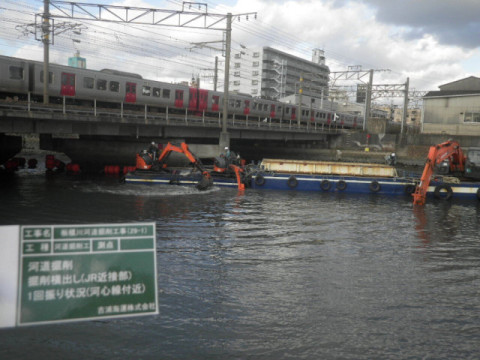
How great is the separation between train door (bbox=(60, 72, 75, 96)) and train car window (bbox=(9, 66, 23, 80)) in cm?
291

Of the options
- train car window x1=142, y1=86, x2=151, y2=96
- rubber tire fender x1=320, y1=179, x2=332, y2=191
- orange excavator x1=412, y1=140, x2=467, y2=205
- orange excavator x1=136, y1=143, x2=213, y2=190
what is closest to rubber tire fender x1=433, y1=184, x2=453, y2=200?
orange excavator x1=412, y1=140, x2=467, y2=205

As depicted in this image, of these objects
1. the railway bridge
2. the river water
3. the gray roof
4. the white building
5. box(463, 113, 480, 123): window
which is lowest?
the river water

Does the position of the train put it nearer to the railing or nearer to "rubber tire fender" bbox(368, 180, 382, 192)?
the railing

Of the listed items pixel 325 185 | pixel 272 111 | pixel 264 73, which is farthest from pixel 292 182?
pixel 264 73

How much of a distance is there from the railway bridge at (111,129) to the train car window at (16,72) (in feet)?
6.87

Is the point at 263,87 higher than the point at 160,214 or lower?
higher

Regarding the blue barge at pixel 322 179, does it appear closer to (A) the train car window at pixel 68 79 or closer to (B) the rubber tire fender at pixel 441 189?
(B) the rubber tire fender at pixel 441 189

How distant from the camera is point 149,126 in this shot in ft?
111

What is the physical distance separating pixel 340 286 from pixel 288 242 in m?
4.27

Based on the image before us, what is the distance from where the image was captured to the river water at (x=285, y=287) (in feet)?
24.0

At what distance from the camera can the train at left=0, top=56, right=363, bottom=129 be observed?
26.7m

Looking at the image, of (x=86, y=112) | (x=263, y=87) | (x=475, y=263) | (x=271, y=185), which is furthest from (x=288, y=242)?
(x=263, y=87)

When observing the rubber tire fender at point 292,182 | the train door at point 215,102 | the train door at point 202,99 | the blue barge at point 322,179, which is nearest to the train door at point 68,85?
the blue barge at point 322,179

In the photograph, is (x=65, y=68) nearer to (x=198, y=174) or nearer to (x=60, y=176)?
(x=60, y=176)
